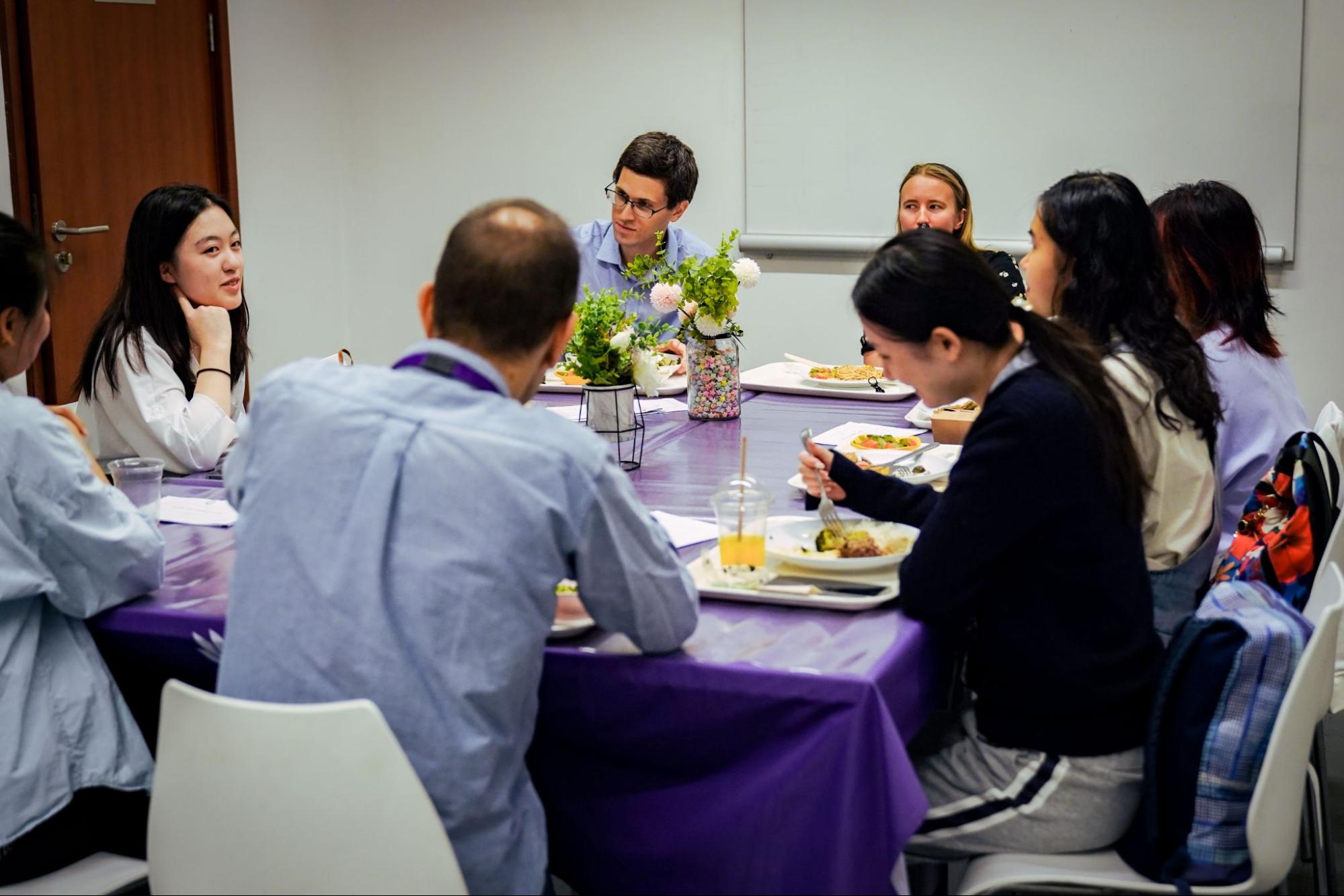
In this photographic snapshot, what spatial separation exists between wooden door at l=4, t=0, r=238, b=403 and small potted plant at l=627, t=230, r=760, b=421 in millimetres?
2034

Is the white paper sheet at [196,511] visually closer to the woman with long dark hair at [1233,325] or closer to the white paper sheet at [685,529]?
the white paper sheet at [685,529]

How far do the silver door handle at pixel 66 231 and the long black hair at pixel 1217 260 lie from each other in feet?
10.9

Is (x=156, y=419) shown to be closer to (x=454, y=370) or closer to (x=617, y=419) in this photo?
(x=617, y=419)

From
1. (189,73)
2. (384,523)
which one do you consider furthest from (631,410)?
(189,73)

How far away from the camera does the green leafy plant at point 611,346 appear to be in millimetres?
2553

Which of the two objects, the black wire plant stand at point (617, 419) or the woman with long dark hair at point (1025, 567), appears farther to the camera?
the black wire plant stand at point (617, 419)

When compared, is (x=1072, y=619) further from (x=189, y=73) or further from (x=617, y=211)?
(x=189, y=73)

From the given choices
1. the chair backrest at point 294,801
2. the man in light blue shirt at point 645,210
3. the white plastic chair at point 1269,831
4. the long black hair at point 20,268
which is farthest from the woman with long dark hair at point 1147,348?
the man in light blue shirt at point 645,210

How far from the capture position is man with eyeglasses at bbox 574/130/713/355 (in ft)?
12.6

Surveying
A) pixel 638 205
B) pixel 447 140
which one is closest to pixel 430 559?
pixel 638 205

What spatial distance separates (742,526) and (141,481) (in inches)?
35.9

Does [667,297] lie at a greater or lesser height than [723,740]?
greater

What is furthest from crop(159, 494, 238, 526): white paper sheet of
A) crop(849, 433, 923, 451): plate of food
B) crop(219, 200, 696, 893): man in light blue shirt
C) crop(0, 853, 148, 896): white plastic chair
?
crop(849, 433, 923, 451): plate of food

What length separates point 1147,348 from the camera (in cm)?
202
